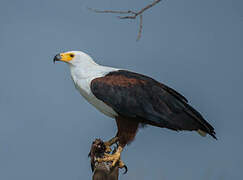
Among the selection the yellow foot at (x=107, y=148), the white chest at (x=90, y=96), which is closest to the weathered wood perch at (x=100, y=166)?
the yellow foot at (x=107, y=148)

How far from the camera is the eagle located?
13.4 ft

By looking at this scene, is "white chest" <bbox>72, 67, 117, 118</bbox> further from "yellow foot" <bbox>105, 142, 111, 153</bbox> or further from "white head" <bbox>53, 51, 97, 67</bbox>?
"yellow foot" <bbox>105, 142, 111, 153</bbox>

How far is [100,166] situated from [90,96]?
0.79m

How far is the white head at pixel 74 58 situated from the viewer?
4390mm

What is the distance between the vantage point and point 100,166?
369 centimetres

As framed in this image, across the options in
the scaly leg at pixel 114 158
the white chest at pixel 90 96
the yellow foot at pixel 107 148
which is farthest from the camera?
the yellow foot at pixel 107 148

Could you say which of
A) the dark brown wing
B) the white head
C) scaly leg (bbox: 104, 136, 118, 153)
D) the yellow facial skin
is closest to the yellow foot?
scaly leg (bbox: 104, 136, 118, 153)

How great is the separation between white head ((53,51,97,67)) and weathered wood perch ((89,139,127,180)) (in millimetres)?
851

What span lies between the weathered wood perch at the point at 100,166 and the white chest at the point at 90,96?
1.08 feet

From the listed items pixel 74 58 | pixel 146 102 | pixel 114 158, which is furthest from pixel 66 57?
pixel 114 158

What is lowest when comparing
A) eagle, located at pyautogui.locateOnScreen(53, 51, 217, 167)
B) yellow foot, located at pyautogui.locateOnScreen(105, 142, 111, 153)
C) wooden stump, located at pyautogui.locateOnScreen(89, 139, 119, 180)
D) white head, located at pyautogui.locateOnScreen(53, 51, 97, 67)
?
wooden stump, located at pyautogui.locateOnScreen(89, 139, 119, 180)

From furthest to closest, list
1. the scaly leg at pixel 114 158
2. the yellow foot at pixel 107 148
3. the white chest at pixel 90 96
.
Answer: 1. the yellow foot at pixel 107 148
2. the white chest at pixel 90 96
3. the scaly leg at pixel 114 158

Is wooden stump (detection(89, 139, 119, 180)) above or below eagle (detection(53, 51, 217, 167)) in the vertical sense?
below

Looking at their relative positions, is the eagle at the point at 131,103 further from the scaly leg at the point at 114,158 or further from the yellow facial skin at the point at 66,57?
the yellow facial skin at the point at 66,57
